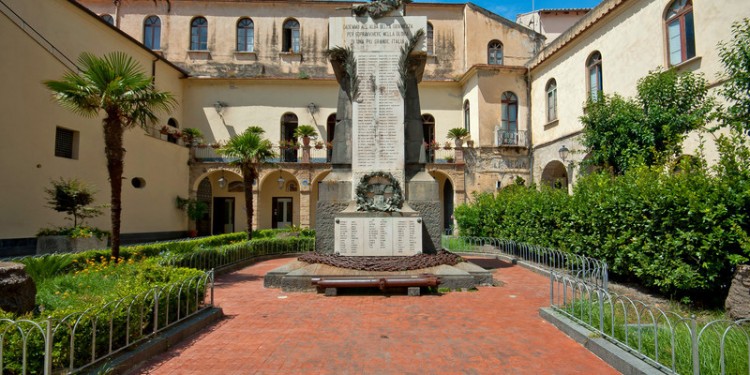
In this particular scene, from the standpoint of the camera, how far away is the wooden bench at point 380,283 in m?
7.57

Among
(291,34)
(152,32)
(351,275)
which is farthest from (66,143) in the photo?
(291,34)

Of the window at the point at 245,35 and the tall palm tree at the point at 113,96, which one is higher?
the window at the point at 245,35

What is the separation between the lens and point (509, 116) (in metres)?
24.2

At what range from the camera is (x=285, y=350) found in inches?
191

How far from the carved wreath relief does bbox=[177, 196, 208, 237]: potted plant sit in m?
17.2

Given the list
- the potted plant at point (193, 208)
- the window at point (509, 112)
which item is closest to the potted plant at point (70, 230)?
the potted plant at point (193, 208)

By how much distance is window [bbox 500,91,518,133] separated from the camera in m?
24.1

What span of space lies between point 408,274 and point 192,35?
25.8 meters

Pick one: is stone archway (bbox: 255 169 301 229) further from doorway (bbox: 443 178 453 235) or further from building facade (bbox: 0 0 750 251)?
doorway (bbox: 443 178 453 235)

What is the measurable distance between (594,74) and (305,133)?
48.7 feet

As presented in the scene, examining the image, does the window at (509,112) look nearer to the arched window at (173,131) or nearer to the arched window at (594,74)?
the arched window at (594,74)

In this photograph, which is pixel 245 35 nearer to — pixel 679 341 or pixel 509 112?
pixel 509 112

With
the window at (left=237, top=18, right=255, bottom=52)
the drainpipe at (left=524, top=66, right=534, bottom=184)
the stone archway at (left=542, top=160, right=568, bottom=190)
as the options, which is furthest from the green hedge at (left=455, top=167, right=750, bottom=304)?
the window at (left=237, top=18, right=255, bottom=52)

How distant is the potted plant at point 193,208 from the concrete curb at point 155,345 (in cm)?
1915
